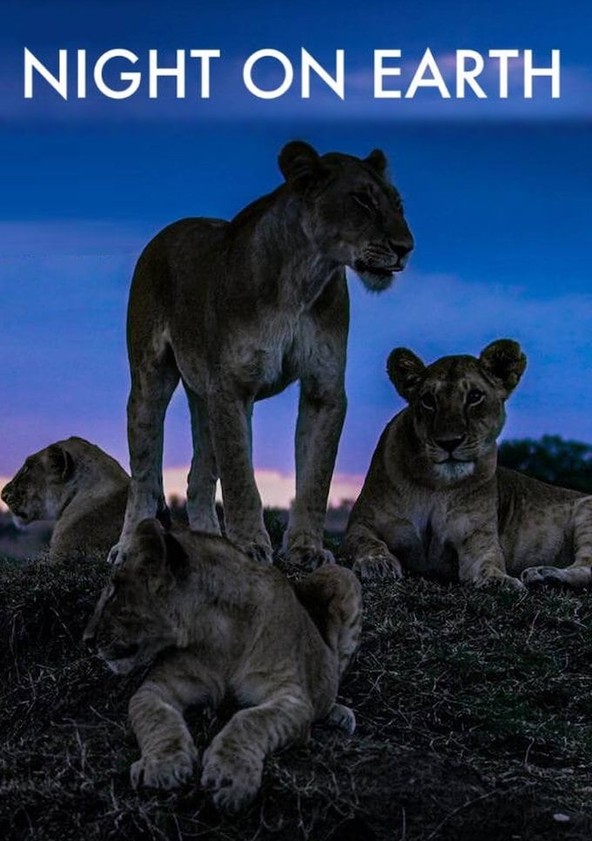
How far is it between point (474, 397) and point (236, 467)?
1270 millimetres

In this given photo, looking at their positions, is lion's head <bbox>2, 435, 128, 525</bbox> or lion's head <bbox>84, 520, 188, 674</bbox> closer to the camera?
lion's head <bbox>84, 520, 188, 674</bbox>

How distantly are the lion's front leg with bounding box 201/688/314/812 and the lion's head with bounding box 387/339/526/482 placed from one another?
346 centimetres

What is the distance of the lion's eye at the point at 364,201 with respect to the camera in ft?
25.6

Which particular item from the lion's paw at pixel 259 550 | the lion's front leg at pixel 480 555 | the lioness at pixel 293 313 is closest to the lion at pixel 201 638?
the lion's paw at pixel 259 550

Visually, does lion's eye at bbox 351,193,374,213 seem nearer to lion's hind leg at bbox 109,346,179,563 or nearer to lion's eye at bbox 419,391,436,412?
lion's eye at bbox 419,391,436,412

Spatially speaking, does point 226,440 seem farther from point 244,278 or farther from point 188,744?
point 188,744

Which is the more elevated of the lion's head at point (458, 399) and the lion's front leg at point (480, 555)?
the lion's head at point (458, 399)

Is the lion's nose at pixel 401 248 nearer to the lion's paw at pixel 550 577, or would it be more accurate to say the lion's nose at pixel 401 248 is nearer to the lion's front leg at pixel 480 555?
the lion's front leg at pixel 480 555

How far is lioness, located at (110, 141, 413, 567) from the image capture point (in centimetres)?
783

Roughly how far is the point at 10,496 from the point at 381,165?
3.31 meters

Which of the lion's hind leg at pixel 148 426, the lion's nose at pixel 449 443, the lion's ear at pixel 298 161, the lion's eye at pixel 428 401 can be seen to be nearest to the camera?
the lion's ear at pixel 298 161

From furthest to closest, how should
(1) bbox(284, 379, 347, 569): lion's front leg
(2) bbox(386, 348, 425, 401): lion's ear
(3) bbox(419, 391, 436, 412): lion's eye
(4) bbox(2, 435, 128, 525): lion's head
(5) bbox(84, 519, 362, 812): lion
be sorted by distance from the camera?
(4) bbox(2, 435, 128, 525): lion's head
(2) bbox(386, 348, 425, 401): lion's ear
(3) bbox(419, 391, 436, 412): lion's eye
(1) bbox(284, 379, 347, 569): lion's front leg
(5) bbox(84, 519, 362, 812): lion

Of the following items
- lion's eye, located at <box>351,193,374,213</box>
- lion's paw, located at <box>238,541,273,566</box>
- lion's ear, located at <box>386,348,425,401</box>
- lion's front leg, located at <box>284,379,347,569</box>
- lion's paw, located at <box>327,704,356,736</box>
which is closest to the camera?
lion's paw, located at <box>327,704,356,736</box>

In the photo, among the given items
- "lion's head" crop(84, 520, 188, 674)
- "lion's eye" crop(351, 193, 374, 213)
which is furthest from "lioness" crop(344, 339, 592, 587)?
"lion's head" crop(84, 520, 188, 674)
